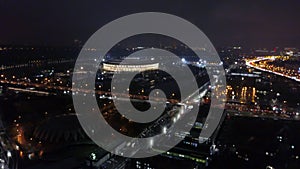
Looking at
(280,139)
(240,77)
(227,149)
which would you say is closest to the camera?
(227,149)

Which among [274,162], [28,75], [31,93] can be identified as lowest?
[274,162]

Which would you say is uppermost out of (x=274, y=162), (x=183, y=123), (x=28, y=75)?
(x=28, y=75)

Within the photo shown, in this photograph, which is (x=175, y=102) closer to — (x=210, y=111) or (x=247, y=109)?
(x=210, y=111)

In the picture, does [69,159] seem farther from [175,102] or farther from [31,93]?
[31,93]

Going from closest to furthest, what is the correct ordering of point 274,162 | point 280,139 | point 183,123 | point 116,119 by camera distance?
point 274,162, point 280,139, point 183,123, point 116,119

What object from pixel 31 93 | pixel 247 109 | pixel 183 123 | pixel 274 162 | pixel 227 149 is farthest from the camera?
pixel 31 93

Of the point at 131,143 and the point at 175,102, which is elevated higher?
the point at 175,102

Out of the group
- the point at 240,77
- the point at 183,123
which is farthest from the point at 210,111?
the point at 240,77

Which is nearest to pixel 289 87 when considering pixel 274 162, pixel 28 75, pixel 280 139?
pixel 280 139

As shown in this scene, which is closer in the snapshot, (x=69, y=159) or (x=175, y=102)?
(x=69, y=159)
